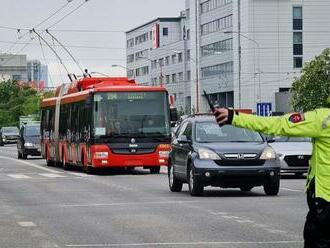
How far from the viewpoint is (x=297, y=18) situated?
103750 mm

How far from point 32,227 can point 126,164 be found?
1645 cm

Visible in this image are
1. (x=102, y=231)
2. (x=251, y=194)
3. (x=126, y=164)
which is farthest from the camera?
(x=126, y=164)

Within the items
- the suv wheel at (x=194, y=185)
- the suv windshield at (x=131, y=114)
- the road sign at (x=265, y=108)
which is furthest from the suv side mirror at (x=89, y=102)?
the road sign at (x=265, y=108)

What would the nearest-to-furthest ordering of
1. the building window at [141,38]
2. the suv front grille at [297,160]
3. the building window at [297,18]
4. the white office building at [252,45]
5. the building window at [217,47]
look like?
the suv front grille at [297,160] < the white office building at [252,45] < the building window at [297,18] < the building window at [217,47] < the building window at [141,38]

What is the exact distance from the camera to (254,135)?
20.8 metres

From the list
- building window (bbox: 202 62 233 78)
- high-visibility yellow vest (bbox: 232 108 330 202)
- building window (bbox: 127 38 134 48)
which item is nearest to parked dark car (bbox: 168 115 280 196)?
high-visibility yellow vest (bbox: 232 108 330 202)

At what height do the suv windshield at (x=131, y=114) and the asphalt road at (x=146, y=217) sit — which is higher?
the suv windshield at (x=131, y=114)

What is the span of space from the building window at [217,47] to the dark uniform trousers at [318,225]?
4054 inches

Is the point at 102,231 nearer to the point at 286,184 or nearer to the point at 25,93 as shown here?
the point at 286,184

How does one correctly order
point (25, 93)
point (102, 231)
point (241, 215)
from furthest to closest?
point (25, 93) < point (241, 215) < point (102, 231)

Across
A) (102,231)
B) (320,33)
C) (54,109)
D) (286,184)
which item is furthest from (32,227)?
(320,33)

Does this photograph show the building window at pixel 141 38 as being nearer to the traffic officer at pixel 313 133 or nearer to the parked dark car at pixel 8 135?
the parked dark car at pixel 8 135

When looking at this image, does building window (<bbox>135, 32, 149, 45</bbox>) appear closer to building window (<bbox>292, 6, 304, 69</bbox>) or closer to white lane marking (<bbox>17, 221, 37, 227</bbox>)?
building window (<bbox>292, 6, 304, 69</bbox>)

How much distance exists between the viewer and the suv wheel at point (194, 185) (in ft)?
64.3
